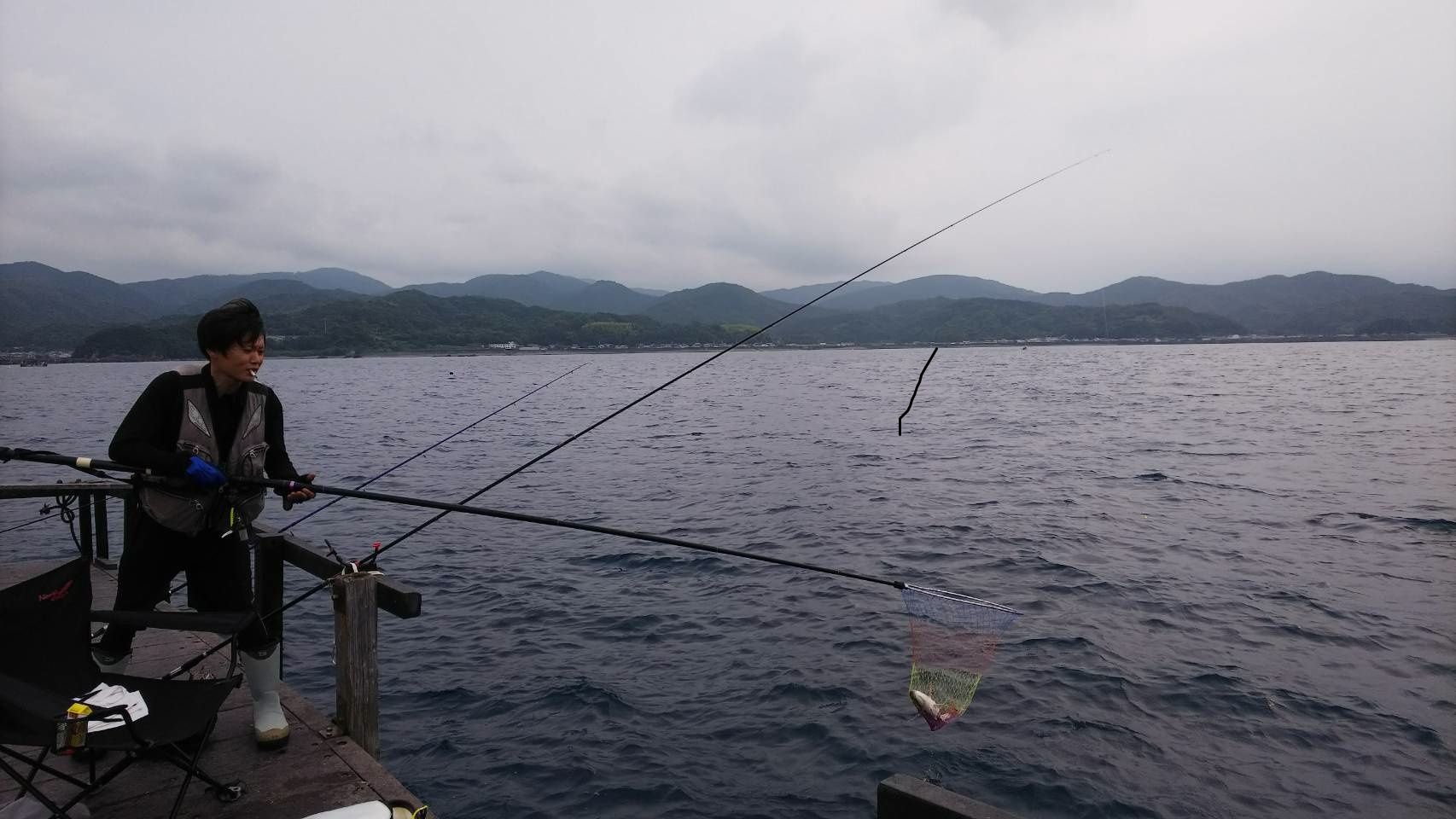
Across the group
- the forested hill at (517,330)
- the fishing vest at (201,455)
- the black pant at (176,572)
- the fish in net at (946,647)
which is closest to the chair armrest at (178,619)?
the black pant at (176,572)

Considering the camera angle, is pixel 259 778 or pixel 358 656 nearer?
pixel 259 778

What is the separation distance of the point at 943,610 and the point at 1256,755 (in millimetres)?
5026

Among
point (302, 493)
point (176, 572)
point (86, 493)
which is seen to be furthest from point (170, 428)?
point (86, 493)

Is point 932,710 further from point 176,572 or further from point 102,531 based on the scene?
point 102,531

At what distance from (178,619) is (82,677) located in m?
0.53

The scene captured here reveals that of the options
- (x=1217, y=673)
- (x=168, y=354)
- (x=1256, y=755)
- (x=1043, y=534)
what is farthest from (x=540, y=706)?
(x=168, y=354)

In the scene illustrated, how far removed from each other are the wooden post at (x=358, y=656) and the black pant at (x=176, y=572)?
50 centimetres

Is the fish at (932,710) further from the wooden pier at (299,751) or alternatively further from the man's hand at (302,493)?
the man's hand at (302,493)

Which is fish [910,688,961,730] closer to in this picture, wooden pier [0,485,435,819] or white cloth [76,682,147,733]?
wooden pier [0,485,435,819]

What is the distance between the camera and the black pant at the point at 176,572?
454 cm

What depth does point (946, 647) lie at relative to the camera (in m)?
5.11

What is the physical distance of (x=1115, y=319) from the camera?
194 m

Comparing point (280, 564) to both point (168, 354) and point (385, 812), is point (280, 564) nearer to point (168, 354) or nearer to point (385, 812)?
point (385, 812)

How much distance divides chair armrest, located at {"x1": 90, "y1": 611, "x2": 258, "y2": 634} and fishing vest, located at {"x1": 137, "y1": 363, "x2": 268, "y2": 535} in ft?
1.55
